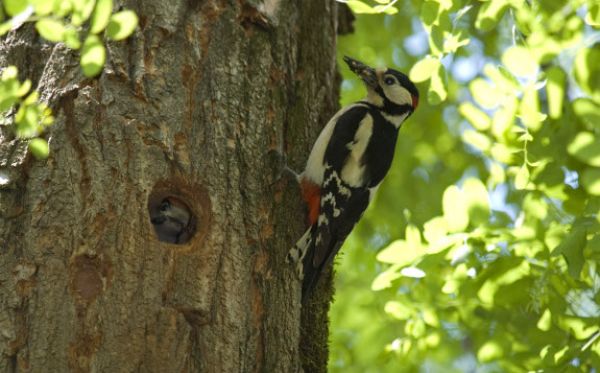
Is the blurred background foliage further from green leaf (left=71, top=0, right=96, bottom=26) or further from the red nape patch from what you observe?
green leaf (left=71, top=0, right=96, bottom=26)

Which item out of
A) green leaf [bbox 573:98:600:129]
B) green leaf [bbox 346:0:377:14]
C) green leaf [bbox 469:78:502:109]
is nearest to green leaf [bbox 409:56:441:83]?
green leaf [bbox 469:78:502:109]

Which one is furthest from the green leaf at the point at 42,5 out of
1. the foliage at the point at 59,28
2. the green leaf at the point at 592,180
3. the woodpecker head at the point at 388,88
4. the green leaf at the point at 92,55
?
the woodpecker head at the point at 388,88

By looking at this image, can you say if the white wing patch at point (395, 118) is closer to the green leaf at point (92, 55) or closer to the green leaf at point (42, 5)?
the green leaf at point (92, 55)

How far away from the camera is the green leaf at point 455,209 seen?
337 cm

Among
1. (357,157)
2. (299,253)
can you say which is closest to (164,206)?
(299,253)

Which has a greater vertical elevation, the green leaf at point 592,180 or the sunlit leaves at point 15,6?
the sunlit leaves at point 15,6

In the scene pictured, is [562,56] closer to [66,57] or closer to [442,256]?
[442,256]

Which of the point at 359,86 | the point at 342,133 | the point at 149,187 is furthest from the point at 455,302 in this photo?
the point at 359,86

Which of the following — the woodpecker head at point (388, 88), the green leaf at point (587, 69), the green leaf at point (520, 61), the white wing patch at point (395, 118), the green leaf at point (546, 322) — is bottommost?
the green leaf at point (546, 322)

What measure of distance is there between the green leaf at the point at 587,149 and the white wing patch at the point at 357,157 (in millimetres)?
1966

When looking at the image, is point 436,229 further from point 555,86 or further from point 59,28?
point 59,28

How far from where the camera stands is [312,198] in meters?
3.88

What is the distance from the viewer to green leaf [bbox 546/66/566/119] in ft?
9.62

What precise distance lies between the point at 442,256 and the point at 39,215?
5.42 ft
